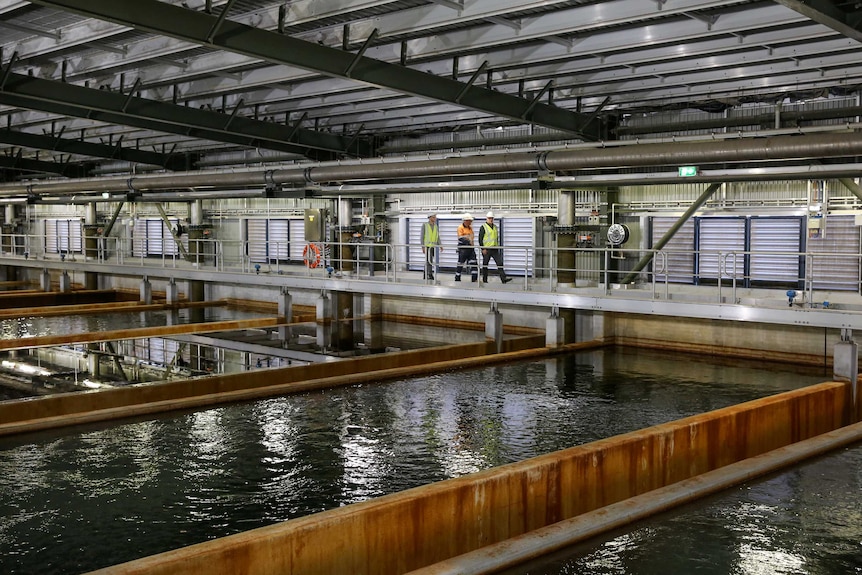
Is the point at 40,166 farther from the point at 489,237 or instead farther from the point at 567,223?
the point at 567,223

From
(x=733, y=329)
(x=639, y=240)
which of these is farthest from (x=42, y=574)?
(x=639, y=240)

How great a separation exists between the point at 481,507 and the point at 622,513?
159 cm

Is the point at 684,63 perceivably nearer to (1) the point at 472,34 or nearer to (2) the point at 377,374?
(1) the point at 472,34

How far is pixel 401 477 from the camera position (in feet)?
31.1

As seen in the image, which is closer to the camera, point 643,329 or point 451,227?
point 643,329

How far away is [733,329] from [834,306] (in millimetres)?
3645

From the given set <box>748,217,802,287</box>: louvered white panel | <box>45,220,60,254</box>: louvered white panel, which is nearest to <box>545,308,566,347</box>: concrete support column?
<box>748,217,802,287</box>: louvered white panel

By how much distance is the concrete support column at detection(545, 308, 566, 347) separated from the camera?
17948 mm

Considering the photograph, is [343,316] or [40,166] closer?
[343,316]

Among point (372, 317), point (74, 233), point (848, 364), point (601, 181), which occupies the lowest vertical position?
point (372, 317)

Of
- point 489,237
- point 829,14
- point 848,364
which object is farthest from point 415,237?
point 829,14

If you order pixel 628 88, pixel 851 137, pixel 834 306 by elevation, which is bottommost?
pixel 834 306

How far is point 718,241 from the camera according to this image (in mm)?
19984

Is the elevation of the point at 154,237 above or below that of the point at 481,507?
above
